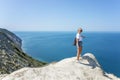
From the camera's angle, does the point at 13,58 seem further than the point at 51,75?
Yes

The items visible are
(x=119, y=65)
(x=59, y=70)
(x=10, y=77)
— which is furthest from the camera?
(x=119, y=65)

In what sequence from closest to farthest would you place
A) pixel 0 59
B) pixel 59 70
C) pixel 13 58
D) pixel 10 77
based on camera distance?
pixel 10 77, pixel 59 70, pixel 0 59, pixel 13 58

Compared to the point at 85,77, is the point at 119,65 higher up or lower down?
lower down

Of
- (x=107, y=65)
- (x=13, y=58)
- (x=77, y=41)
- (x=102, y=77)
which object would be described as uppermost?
(x=77, y=41)

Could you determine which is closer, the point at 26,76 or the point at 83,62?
the point at 26,76

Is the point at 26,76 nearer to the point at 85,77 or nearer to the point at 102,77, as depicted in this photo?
the point at 85,77

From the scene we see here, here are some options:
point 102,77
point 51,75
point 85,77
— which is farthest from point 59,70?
point 102,77

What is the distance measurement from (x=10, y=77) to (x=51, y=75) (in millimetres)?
3948

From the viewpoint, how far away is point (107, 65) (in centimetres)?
17025

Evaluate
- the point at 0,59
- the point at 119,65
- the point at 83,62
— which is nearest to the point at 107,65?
the point at 119,65

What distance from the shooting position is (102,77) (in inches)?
900

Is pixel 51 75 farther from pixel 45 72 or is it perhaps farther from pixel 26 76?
pixel 26 76

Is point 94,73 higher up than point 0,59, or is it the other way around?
point 94,73

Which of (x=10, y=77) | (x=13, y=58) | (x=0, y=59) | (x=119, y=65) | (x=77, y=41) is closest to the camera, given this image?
(x=10, y=77)
